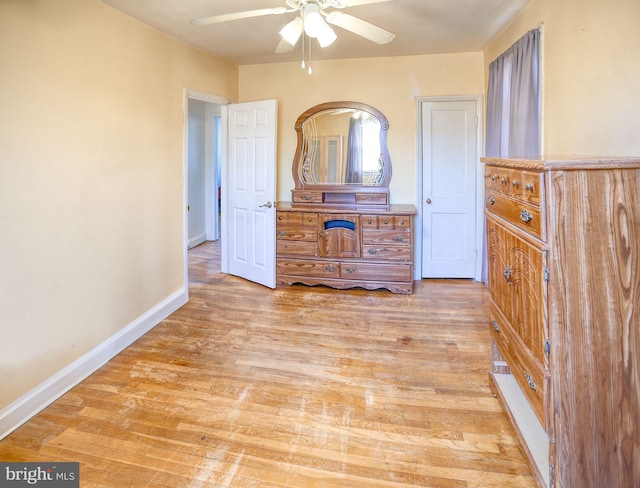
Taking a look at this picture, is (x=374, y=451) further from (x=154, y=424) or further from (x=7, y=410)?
(x=7, y=410)

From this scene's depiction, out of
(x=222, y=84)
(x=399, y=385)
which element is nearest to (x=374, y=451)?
(x=399, y=385)

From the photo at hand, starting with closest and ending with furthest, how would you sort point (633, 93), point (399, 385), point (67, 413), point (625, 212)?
point (625, 212) < point (633, 93) < point (67, 413) < point (399, 385)

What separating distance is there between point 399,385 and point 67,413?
1.89 m

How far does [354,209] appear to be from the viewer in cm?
439

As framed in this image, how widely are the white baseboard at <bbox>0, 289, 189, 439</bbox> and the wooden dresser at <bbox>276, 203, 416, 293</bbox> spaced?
139cm

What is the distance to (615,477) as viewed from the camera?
1.39 meters

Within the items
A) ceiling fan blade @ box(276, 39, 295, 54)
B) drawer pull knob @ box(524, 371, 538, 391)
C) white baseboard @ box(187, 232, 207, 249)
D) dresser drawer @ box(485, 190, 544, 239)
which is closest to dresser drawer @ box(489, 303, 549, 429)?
drawer pull knob @ box(524, 371, 538, 391)

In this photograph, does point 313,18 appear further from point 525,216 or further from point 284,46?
point 525,216

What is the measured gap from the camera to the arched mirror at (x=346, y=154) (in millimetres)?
4629

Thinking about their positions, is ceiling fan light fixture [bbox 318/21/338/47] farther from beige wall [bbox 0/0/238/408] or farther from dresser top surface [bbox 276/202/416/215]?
dresser top surface [bbox 276/202/416/215]

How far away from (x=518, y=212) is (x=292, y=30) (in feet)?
5.47

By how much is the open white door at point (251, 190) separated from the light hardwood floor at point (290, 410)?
41.9 inches

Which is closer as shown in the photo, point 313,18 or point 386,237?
point 313,18

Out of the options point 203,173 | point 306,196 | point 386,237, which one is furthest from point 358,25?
point 203,173
